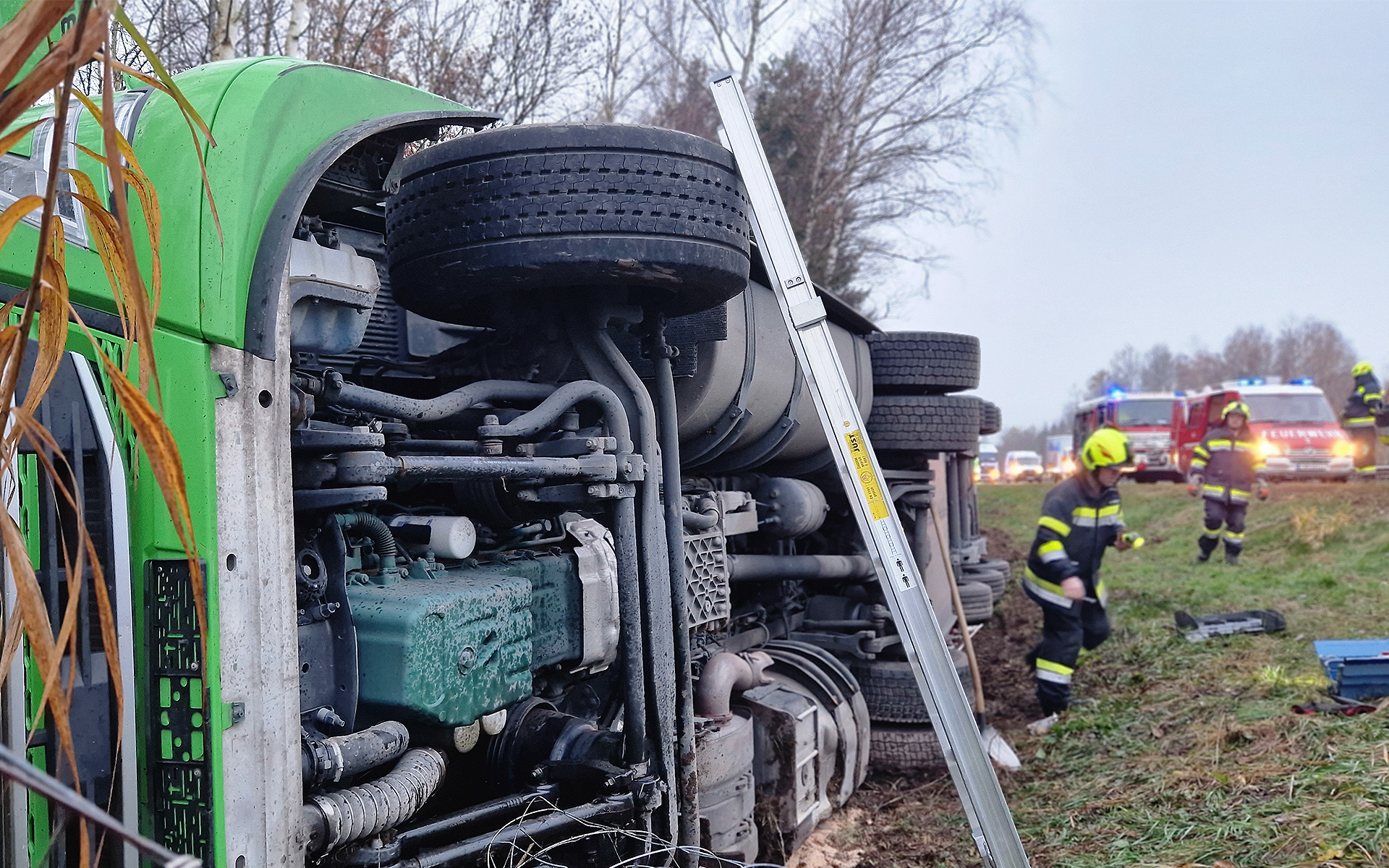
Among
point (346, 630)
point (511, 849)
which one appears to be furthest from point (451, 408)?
point (511, 849)

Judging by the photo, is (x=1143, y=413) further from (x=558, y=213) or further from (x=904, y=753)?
(x=558, y=213)

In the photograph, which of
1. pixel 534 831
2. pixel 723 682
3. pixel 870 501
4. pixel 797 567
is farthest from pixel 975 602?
pixel 534 831

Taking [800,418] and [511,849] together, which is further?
[800,418]

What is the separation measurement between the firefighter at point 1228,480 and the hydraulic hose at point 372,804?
9.73m

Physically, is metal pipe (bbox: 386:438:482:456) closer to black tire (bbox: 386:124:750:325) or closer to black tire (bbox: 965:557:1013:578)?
black tire (bbox: 386:124:750:325)

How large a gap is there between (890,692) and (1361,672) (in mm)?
1969

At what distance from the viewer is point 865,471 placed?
2.81 meters

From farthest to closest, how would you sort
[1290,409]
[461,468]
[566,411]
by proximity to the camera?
[1290,409]
[566,411]
[461,468]

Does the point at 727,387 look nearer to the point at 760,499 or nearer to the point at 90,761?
the point at 760,499

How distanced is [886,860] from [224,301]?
282 centimetres

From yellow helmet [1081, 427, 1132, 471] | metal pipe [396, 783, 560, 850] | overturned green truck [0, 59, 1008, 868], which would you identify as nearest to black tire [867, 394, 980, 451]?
yellow helmet [1081, 427, 1132, 471]

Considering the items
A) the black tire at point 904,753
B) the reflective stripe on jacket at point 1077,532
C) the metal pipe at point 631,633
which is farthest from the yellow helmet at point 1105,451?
the metal pipe at point 631,633

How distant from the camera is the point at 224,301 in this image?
65.1 inches

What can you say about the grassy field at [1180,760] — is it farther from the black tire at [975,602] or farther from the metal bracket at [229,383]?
the metal bracket at [229,383]
